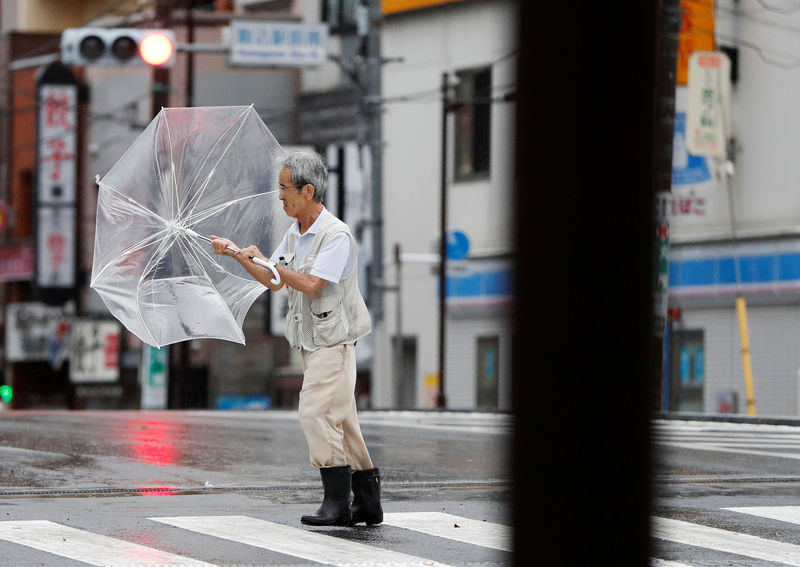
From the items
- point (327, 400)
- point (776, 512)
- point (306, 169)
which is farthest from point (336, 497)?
point (776, 512)

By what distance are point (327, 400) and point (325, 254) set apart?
0.64 m

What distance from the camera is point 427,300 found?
3231cm

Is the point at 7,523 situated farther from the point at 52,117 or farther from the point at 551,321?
the point at 52,117

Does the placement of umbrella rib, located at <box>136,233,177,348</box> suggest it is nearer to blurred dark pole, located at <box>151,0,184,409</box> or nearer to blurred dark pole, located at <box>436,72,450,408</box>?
blurred dark pole, located at <box>151,0,184,409</box>

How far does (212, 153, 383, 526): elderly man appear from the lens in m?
6.86

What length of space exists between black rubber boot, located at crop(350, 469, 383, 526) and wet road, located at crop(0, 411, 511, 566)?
2.4 inches

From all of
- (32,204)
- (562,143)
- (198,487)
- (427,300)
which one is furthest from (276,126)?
(562,143)

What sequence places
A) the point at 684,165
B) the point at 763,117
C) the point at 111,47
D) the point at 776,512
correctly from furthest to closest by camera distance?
the point at 763,117, the point at 684,165, the point at 111,47, the point at 776,512

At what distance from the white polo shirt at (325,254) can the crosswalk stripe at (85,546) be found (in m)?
1.40

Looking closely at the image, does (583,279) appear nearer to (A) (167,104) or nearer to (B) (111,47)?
(B) (111,47)

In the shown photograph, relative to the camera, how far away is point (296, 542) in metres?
6.51

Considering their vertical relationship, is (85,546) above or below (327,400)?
below

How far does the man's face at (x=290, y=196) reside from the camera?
7.00 meters

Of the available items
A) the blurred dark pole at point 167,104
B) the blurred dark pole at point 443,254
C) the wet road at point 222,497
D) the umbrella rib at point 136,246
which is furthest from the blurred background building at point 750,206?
the umbrella rib at point 136,246
